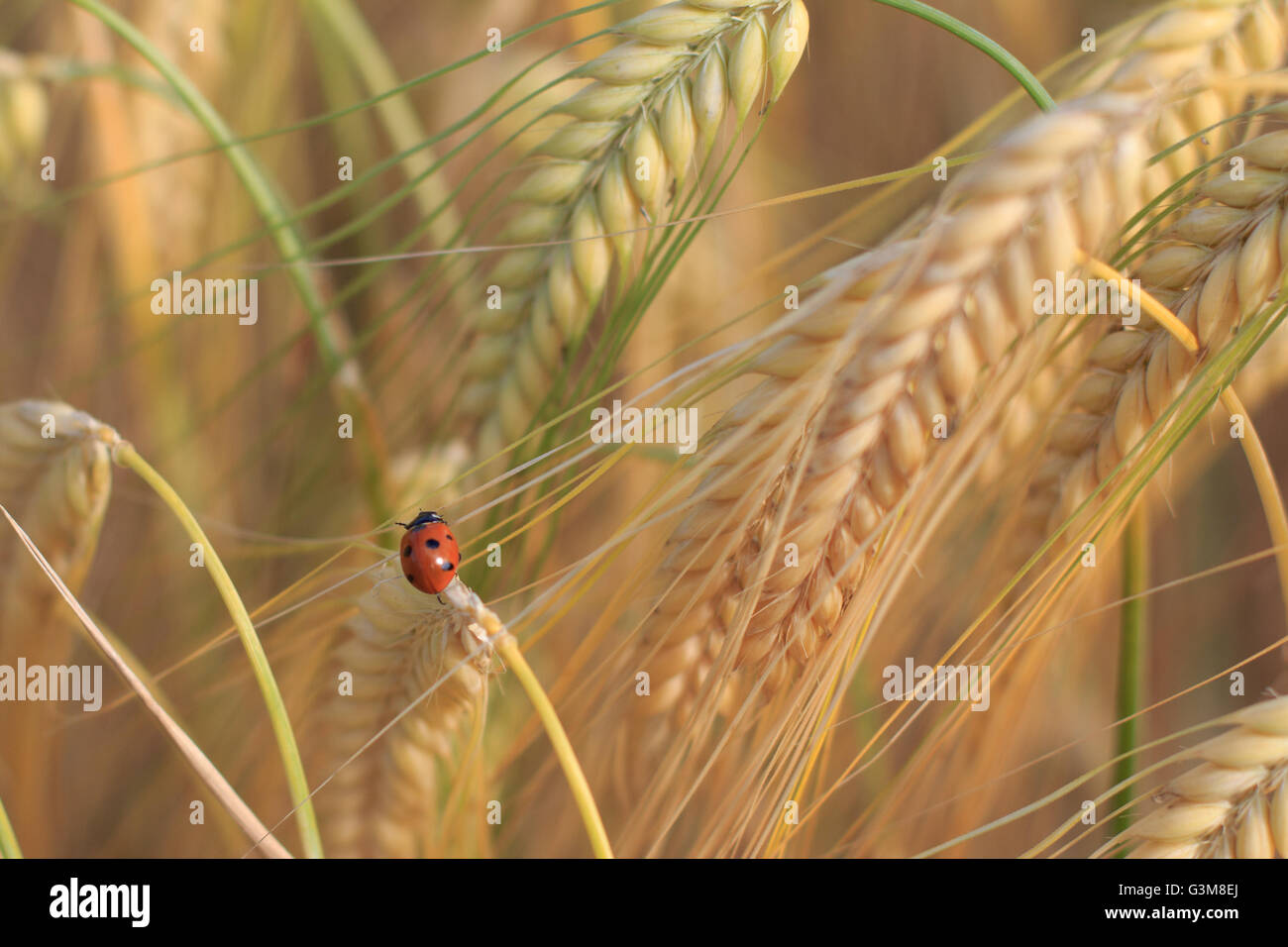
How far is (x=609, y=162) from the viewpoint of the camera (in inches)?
19.0

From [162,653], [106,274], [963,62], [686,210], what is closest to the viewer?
[686,210]

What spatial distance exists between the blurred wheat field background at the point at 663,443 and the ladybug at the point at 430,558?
0.05 ft

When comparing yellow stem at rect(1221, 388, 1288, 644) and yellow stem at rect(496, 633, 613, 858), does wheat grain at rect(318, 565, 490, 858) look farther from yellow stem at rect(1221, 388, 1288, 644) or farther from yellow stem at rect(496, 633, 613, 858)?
yellow stem at rect(1221, 388, 1288, 644)

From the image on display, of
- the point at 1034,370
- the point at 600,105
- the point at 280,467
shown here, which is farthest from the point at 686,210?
the point at 280,467

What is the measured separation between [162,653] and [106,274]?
1.47 ft

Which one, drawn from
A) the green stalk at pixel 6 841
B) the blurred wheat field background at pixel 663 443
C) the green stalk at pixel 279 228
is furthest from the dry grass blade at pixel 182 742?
the green stalk at pixel 279 228

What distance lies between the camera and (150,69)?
81 centimetres

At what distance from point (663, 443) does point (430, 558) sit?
0.22 meters

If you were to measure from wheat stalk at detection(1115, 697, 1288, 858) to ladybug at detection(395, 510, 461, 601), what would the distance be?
0.38 m

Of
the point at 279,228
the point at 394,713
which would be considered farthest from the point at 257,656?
the point at 279,228

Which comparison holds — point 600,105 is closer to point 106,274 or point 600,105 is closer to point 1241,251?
point 1241,251

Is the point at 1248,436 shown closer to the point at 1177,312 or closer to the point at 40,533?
the point at 1177,312

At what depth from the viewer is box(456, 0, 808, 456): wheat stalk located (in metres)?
0.44

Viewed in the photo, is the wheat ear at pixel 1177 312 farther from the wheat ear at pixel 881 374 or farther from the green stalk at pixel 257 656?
the green stalk at pixel 257 656
